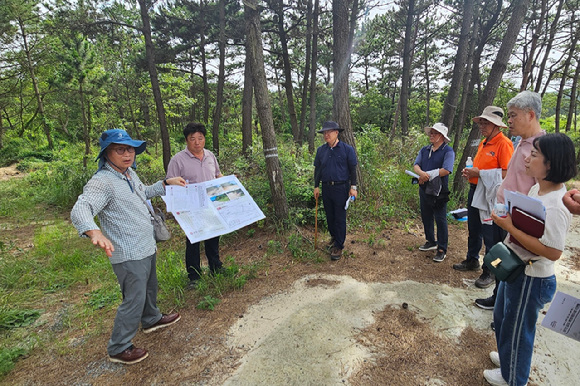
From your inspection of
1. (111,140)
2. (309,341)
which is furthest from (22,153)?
(309,341)

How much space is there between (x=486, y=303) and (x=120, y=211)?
3694 millimetres

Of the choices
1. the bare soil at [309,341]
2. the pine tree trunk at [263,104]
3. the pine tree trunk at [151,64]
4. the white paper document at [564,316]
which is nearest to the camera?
the white paper document at [564,316]

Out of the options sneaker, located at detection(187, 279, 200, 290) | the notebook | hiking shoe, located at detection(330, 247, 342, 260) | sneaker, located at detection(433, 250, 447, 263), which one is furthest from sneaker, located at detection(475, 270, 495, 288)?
sneaker, located at detection(187, 279, 200, 290)

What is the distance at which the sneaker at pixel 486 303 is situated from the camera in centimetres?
283

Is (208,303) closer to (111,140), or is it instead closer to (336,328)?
(336,328)

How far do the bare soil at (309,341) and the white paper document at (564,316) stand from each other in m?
0.89

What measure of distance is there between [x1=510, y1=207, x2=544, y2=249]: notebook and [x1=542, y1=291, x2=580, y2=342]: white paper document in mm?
333

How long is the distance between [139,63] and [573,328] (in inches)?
635

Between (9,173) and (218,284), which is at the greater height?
(9,173)

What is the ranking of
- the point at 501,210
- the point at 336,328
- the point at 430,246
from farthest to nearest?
the point at 430,246
the point at 336,328
the point at 501,210

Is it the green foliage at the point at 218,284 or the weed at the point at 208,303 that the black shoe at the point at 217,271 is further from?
the weed at the point at 208,303

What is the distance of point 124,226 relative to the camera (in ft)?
6.98

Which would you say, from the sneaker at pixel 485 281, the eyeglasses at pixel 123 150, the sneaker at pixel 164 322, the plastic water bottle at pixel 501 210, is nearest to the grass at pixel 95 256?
the sneaker at pixel 164 322

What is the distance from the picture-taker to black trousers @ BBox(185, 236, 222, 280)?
3205 mm
